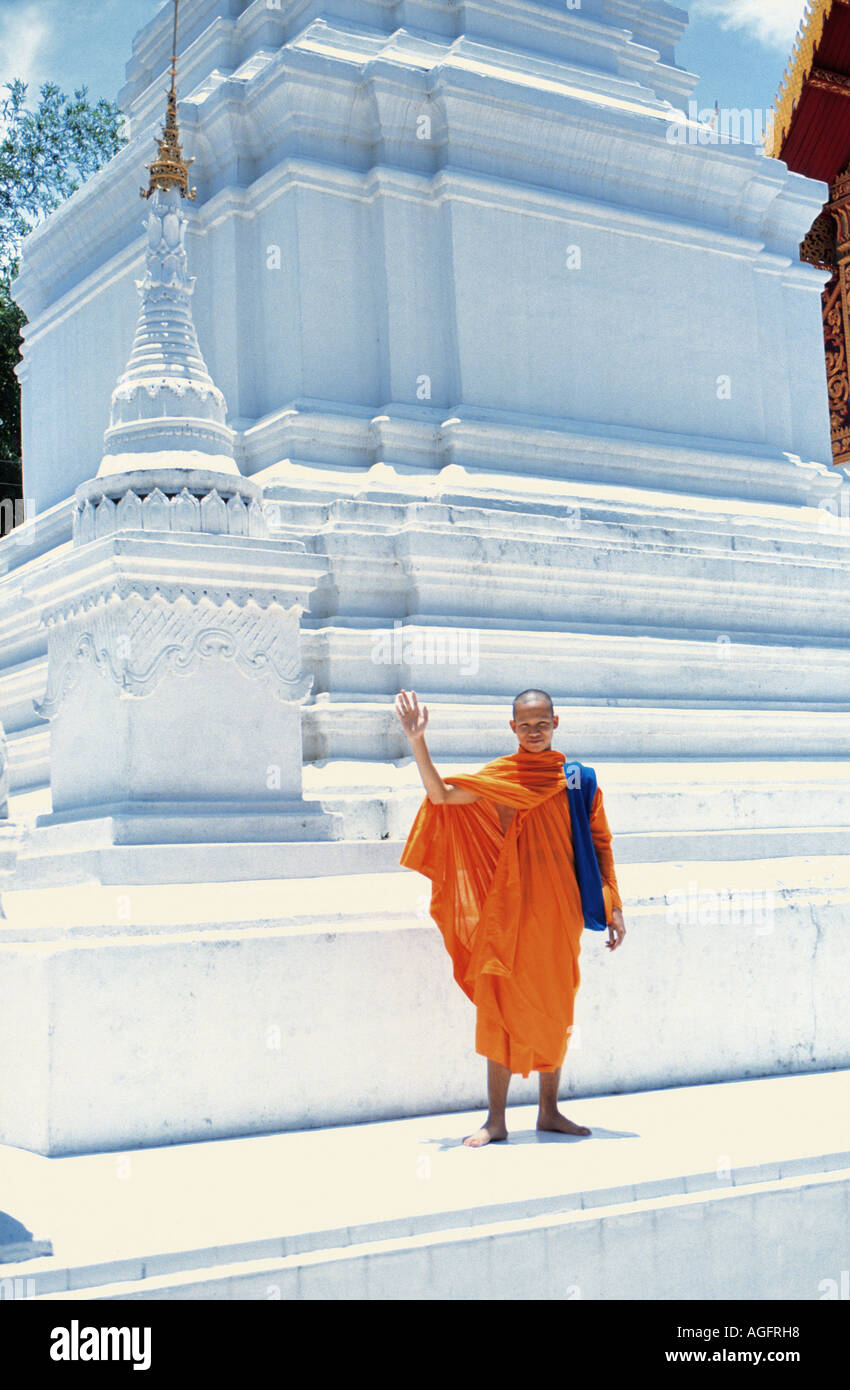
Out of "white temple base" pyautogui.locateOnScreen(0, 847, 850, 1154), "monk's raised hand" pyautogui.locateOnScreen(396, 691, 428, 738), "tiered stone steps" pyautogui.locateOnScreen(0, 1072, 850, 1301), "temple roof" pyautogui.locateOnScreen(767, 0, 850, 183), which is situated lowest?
"tiered stone steps" pyautogui.locateOnScreen(0, 1072, 850, 1301)

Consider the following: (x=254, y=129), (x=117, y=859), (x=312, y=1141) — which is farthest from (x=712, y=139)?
(x=312, y=1141)

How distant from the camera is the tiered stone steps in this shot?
3.54 meters

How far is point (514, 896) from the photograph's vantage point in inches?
195

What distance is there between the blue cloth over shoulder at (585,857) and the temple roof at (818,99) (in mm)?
15140

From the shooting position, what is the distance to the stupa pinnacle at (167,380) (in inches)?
257

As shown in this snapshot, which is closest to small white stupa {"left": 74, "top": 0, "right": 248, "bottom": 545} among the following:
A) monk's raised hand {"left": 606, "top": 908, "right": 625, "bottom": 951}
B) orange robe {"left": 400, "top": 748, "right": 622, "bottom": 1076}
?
orange robe {"left": 400, "top": 748, "right": 622, "bottom": 1076}

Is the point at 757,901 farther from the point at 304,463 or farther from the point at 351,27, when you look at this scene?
the point at 351,27

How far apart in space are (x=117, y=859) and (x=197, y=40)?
773cm

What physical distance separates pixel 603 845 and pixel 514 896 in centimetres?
39

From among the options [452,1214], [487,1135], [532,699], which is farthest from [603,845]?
[452,1214]

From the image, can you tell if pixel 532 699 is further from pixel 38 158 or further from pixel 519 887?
pixel 38 158

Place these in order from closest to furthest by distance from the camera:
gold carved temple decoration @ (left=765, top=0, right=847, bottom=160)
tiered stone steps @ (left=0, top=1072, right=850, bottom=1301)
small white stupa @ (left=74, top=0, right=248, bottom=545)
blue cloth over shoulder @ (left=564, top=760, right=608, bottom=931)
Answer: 1. tiered stone steps @ (left=0, top=1072, right=850, bottom=1301)
2. blue cloth over shoulder @ (left=564, top=760, right=608, bottom=931)
3. small white stupa @ (left=74, top=0, right=248, bottom=545)
4. gold carved temple decoration @ (left=765, top=0, right=847, bottom=160)

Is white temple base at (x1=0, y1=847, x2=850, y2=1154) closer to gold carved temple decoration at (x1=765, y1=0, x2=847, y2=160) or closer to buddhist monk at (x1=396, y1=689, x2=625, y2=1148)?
buddhist monk at (x1=396, y1=689, x2=625, y2=1148)

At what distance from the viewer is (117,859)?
5418 mm
